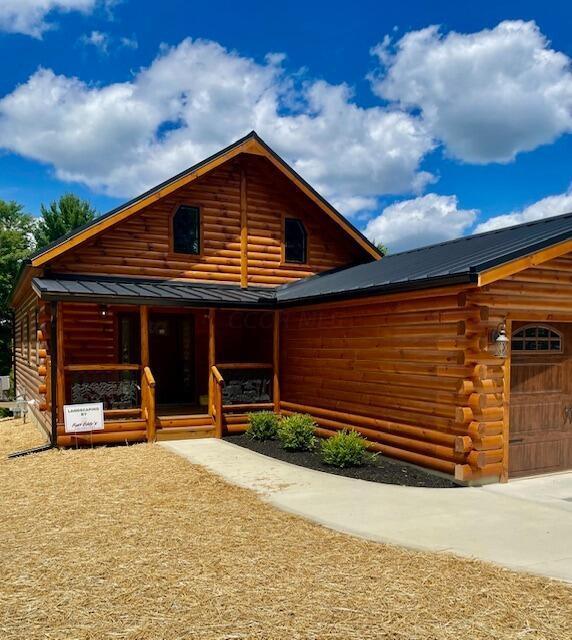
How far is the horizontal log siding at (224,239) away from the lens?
542 inches

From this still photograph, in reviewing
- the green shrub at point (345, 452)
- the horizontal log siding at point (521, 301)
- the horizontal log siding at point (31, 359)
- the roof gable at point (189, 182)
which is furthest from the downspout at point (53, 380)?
the horizontal log siding at point (521, 301)

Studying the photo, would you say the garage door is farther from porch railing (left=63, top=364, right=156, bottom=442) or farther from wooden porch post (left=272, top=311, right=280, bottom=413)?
porch railing (left=63, top=364, right=156, bottom=442)

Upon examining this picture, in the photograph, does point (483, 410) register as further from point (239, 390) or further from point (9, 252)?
point (9, 252)

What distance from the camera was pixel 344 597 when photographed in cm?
463

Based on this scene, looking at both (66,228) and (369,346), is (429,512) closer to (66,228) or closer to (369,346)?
(369,346)

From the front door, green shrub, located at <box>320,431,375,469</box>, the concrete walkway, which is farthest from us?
the front door

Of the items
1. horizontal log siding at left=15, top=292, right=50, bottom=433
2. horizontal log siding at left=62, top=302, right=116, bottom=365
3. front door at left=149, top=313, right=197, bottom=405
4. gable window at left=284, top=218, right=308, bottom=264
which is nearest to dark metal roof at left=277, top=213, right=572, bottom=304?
gable window at left=284, top=218, right=308, bottom=264

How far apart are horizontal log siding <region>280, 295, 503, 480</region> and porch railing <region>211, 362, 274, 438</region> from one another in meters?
1.04

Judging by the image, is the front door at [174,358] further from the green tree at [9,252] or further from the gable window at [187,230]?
the green tree at [9,252]

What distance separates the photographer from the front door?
15.8 m

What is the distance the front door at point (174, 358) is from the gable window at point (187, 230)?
208 cm

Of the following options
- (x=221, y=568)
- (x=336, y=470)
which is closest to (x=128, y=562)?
(x=221, y=568)

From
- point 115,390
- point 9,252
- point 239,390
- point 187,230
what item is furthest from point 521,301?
point 9,252

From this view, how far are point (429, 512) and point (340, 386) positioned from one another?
4708mm
